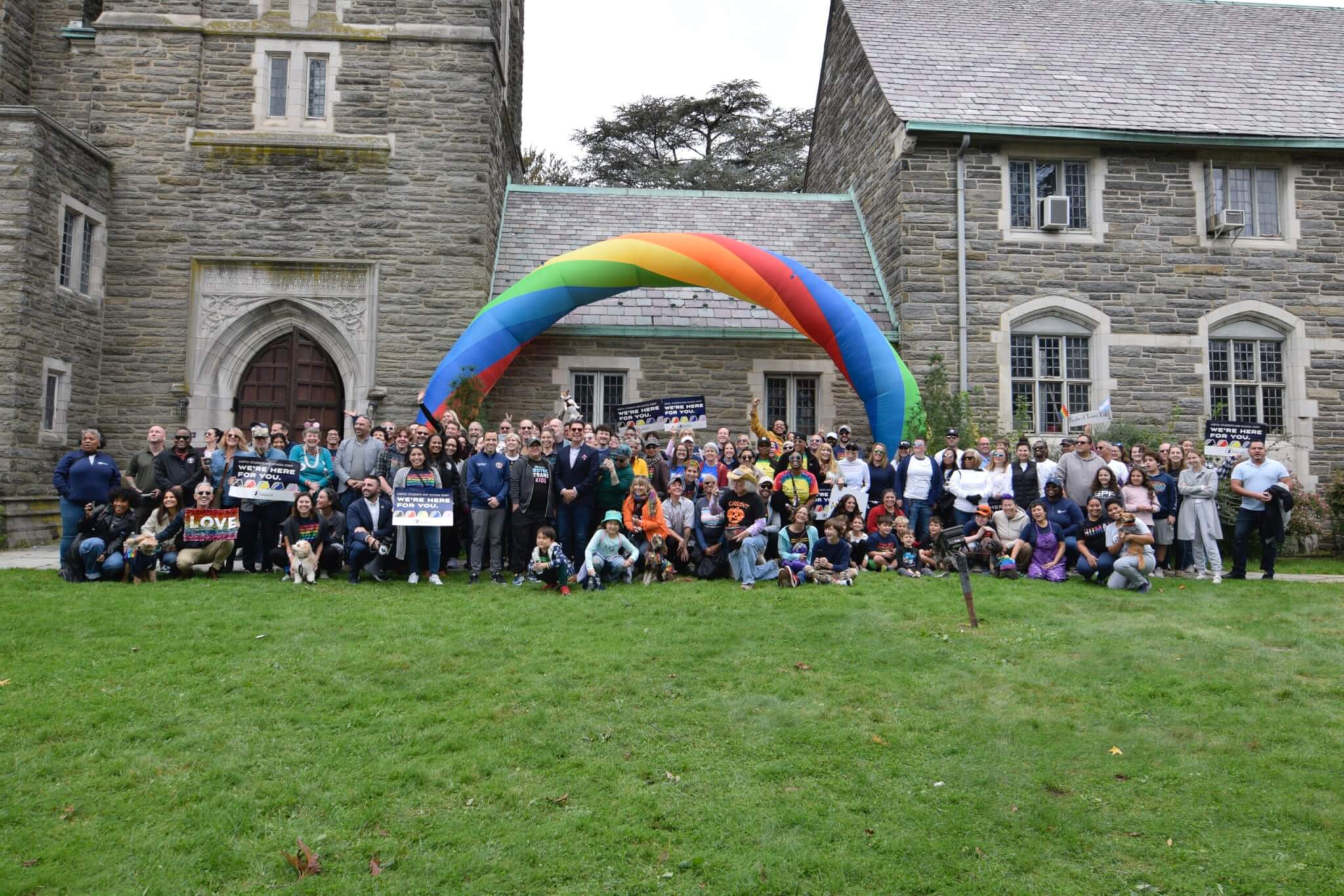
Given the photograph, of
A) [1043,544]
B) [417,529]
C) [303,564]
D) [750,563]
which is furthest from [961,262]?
[303,564]

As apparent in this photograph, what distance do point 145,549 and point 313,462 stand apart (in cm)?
187

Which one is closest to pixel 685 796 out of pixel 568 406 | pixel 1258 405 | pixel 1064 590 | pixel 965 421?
pixel 1064 590

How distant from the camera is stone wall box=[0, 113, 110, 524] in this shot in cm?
1216

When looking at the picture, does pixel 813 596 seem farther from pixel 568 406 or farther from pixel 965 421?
pixel 965 421

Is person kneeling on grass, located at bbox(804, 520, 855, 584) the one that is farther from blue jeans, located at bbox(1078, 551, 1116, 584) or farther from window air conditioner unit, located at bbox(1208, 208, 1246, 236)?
window air conditioner unit, located at bbox(1208, 208, 1246, 236)

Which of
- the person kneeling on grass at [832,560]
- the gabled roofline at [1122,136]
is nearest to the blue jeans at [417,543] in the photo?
the person kneeling on grass at [832,560]

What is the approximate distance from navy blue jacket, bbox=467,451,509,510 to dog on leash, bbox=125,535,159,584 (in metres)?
3.18

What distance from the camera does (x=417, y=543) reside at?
9.55 meters

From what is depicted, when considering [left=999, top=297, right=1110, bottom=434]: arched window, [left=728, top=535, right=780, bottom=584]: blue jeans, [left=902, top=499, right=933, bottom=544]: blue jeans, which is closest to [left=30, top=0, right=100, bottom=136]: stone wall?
[left=728, top=535, right=780, bottom=584]: blue jeans

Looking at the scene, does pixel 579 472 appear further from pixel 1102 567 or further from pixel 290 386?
pixel 290 386

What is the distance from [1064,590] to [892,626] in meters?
2.74

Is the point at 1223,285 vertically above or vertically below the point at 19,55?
below

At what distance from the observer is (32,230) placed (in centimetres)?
1248

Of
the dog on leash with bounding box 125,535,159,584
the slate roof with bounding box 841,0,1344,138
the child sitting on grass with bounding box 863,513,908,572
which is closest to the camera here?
the dog on leash with bounding box 125,535,159,584
